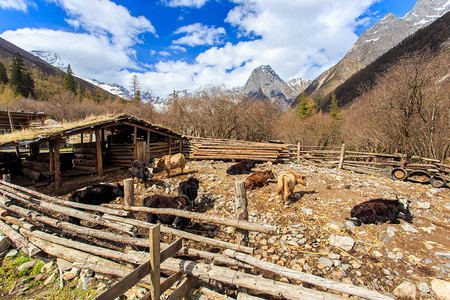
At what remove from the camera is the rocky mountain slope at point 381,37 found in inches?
4611

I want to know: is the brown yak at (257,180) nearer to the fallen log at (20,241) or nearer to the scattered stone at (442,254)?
the scattered stone at (442,254)

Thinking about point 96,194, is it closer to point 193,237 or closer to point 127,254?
point 127,254

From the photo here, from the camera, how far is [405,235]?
4.64m

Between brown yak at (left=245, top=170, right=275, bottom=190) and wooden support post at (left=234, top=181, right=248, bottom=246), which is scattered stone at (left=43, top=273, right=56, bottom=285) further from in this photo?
brown yak at (left=245, top=170, right=275, bottom=190)

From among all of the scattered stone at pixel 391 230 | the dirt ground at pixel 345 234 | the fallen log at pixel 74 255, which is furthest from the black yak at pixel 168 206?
the scattered stone at pixel 391 230

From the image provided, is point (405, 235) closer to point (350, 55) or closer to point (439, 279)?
point (439, 279)

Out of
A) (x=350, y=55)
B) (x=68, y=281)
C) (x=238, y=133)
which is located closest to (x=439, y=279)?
(x=68, y=281)

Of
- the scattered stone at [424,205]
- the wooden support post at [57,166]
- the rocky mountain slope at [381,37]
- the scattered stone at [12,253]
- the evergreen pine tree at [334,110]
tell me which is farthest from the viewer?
the rocky mountain slope at [381,37]

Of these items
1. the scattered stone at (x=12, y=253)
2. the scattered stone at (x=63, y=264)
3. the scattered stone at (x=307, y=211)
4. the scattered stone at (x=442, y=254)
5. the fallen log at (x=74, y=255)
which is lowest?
the scattered stone at (x=12, y=253)

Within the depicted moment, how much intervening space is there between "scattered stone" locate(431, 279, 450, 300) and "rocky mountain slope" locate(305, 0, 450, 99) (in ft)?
392

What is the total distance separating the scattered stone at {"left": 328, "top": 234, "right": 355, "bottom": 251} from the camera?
164 inches

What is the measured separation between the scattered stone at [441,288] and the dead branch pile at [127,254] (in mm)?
1948

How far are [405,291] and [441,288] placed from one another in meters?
0.64

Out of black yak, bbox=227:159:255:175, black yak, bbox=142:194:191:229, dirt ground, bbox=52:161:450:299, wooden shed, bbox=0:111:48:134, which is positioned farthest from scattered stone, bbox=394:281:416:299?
wooden shed, bbox=0:111:48:134
